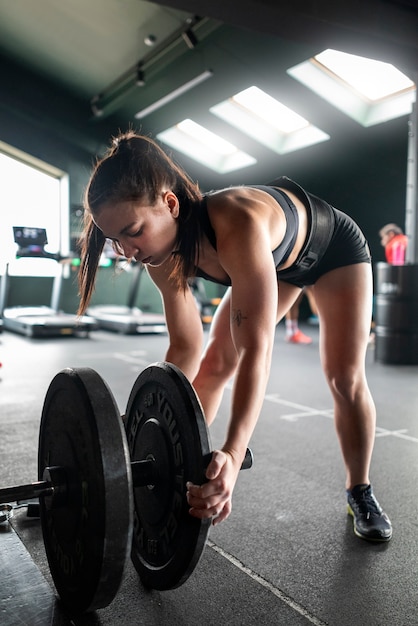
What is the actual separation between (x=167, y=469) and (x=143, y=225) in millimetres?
477

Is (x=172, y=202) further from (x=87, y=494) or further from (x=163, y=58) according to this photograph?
(x=163, y=58)

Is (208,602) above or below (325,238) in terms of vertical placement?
below

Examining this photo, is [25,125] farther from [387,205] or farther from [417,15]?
[417,15]

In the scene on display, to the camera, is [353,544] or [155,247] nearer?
[155,247]

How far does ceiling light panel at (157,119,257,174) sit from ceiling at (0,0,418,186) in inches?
13.5

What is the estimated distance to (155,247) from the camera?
1085mm

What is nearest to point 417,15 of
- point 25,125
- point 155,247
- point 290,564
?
point 155,247

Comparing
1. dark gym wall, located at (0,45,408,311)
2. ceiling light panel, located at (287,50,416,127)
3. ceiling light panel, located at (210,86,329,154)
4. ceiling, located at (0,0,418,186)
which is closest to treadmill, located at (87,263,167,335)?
dark gym wall, located at (0,45,408,311)

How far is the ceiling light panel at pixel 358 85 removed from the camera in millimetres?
5963

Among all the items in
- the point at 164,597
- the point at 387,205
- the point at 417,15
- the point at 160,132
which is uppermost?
the point at 160,132

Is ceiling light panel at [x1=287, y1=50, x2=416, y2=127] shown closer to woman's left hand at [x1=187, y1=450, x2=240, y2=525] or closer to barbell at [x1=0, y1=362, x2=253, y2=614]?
barbell at [x1=0, y1=362, x2=253, y2=614]

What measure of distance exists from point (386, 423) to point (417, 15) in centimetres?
276

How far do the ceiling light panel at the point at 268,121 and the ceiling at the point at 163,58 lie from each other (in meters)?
0.13

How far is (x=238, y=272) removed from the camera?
100cm
